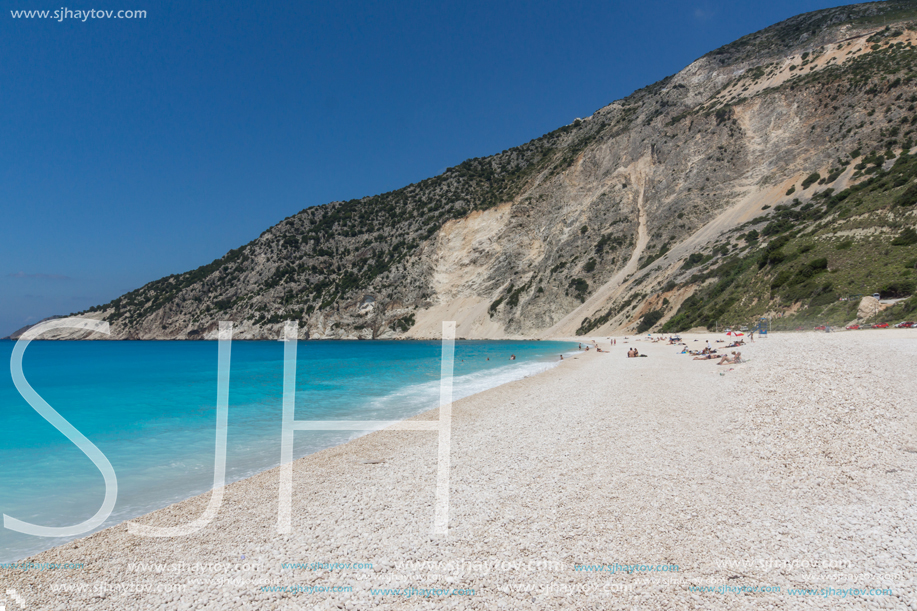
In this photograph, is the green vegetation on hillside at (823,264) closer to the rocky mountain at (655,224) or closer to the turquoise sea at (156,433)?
the rocky mountain at (655,224)

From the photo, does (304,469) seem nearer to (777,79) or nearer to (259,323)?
(777,79)

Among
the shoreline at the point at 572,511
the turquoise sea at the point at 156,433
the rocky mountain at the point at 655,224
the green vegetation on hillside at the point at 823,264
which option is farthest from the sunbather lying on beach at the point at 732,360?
the green vegetation on hillside at the point at 823,264

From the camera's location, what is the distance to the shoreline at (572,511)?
338 centimetres

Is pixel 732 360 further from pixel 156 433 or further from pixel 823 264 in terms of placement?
pixel 156 433

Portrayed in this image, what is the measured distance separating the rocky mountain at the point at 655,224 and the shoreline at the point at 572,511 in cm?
1837

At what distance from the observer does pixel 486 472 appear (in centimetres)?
591

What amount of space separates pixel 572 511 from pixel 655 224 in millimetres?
52292

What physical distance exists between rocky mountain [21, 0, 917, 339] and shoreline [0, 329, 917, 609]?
60.3ft

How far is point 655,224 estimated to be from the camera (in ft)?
166

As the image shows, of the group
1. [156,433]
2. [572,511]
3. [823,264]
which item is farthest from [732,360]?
[156,433]

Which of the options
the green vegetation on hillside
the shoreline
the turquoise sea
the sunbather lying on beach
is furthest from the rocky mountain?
the shoreline

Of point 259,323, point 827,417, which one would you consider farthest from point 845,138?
point 259,323

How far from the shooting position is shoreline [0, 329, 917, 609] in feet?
11.1

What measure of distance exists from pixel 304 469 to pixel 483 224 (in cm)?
6186
